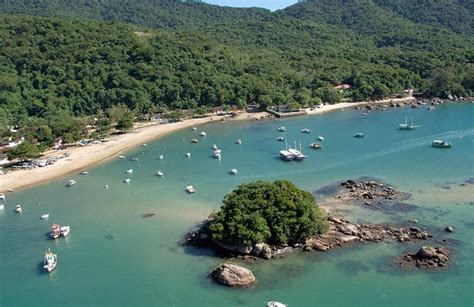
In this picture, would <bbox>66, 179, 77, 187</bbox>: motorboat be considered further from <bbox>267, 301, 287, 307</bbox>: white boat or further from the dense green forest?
<bbox>267, 301, 287, 307</bbox>: white boat

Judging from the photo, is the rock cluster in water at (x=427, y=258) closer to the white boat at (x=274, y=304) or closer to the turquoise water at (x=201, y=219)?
the turquoise water at (x=201, y=219)

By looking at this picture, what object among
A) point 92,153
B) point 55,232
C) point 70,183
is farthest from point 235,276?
point 92,153

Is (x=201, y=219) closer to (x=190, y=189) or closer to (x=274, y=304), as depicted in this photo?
(x=190, y=189)

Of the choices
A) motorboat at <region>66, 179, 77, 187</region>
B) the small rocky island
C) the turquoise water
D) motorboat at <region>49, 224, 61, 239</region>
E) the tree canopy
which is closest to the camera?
the turquoise water

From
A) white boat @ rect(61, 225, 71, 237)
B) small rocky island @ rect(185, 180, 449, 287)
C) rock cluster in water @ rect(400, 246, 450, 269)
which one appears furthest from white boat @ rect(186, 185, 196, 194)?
rock cluster in water @ rect(400, 246, 450, 269)

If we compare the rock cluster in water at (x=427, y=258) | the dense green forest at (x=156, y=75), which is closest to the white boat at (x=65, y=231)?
the rock cluster in water at (x=427, y=258)

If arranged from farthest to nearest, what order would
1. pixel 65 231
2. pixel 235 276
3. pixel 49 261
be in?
pixel 65 231, pixel 49 261, pixel 235 276

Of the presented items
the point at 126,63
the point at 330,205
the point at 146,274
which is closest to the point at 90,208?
the point at 146,274
